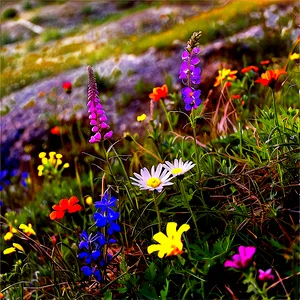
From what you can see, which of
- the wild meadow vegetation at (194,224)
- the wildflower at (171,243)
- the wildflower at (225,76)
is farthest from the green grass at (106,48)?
the wildflower at (171,243)

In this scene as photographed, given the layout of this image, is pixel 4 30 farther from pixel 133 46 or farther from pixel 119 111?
pixel 119 111

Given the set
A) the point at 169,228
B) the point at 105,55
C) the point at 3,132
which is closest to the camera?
Answer: the point at 169,228

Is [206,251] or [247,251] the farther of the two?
[206,251]

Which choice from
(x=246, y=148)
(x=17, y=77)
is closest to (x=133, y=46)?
(x=17, y=77)

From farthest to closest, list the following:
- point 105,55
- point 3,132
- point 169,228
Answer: point 105,55 → point 3,132 → point 169,228

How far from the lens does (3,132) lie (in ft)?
15.0

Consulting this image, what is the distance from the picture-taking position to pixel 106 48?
653cm

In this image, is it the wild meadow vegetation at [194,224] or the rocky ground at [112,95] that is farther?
the rocky ground at [112,95]

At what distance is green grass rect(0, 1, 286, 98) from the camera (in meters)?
5.38

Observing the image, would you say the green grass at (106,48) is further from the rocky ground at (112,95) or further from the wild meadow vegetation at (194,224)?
the wild meadow vegetation at (194,224)

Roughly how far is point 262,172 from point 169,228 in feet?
2.00

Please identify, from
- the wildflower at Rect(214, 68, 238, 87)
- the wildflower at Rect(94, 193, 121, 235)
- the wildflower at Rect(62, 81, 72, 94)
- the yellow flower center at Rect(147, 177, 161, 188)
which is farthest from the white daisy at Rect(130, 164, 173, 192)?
the wildflower at Rect(62, 81, 72, 94)

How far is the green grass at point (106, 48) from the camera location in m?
5.38

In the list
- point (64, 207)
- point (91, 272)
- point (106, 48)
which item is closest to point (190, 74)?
point (64, 207)
